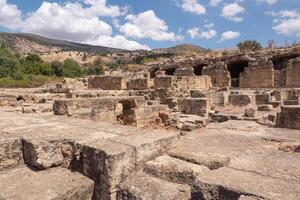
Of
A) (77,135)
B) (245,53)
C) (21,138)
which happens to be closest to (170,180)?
(77,135)

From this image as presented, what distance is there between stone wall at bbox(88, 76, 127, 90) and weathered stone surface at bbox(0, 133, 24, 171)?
57.9 feet

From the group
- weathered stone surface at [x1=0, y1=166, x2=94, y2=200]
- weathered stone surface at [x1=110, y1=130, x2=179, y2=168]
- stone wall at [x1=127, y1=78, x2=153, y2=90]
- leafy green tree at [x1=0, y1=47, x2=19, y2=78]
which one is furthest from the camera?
leafy green tree at [x1=0, y1=47, x2=19, y2=78]

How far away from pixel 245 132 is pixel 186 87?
578 inches

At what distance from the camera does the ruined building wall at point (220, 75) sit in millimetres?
26717

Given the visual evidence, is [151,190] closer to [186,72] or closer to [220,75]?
[220,75]

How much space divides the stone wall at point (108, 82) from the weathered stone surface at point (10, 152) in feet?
57.9

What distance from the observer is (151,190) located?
7.69 ft

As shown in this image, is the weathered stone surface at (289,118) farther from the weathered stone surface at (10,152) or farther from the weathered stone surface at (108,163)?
the weathered stone surface at (10,152)

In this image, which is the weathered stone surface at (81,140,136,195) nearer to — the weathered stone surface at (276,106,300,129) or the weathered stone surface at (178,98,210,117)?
the weathered stone surface at (276,106,300,129)

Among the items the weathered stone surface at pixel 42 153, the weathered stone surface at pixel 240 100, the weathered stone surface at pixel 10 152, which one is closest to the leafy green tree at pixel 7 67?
the weathered stone surface at pixel 240 100

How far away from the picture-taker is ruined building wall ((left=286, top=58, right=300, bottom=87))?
22.9m

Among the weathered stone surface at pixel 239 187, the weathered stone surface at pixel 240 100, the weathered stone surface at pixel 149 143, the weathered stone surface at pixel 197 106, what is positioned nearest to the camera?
the weathered stone surface at pixel 239 187

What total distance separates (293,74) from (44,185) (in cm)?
2456

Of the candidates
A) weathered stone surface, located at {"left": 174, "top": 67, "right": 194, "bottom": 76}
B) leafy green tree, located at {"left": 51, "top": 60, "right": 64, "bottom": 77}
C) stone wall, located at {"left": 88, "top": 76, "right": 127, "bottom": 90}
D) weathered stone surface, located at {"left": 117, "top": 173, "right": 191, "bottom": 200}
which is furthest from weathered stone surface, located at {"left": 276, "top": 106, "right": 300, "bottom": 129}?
leafy green tree, located at {"left": 51, "top": 60, "right": 64, "bottom": 77}
